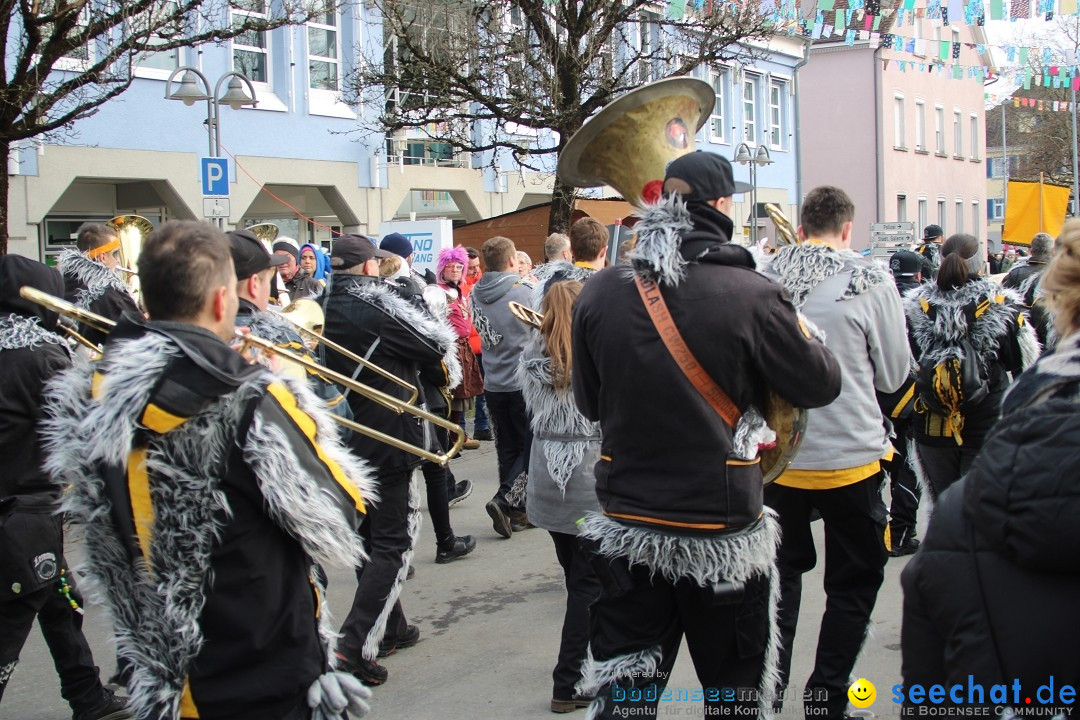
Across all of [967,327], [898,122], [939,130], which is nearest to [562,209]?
[967,327]

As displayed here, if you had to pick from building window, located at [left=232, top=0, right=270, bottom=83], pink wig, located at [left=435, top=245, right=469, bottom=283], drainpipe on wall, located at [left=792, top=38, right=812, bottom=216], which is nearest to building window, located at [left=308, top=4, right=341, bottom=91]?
building window, located at [left=232, top=0, right=270, bottom=83]

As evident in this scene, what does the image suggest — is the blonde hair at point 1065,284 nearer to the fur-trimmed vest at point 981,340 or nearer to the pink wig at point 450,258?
the fur-trimmed vest at point 981,340

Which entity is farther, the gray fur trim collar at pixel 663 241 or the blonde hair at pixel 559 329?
the blonde hair at pixel 559 329

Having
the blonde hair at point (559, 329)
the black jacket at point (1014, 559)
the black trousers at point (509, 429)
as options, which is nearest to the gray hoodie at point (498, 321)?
the black trousers at point (509, 429)

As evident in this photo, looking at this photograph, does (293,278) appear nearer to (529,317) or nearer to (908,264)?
(529,317)

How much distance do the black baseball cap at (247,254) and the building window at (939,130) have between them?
131 ft

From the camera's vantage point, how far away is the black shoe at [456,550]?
274 inches

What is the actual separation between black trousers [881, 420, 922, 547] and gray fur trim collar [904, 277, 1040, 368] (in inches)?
50.0

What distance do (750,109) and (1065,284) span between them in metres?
29.2

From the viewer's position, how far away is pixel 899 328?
Answer: 4.25 m

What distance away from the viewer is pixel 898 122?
36906 millimetres

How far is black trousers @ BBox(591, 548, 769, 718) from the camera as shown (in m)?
3.20

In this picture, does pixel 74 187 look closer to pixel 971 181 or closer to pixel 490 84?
pixel 490 84

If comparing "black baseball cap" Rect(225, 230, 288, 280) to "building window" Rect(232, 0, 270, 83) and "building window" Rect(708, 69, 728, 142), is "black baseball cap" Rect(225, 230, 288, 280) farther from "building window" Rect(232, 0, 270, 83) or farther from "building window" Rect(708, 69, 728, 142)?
"building window" Rect(708, 69, 728, 142)
